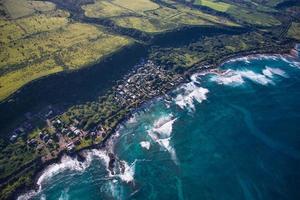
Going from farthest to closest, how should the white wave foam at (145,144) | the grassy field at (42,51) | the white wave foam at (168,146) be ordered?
the grassy field at (42,51) < the white wave foam at (145,144) < the white wave foam at (168,146)

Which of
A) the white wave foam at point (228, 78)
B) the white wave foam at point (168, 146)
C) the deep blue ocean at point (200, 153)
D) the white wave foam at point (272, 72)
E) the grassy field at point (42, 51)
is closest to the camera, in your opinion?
the deep blue ocean at point (200, 153)

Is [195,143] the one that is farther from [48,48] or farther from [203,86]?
[48,48]

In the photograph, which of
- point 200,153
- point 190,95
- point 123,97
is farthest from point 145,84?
point 200,153

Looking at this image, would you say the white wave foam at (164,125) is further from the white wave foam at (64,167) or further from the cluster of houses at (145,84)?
the white wave foam at (64,167)

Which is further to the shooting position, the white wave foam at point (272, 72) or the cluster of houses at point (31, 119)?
the white wave foam at point (272, 72)

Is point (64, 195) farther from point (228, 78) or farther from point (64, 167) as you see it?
point (228, 78)

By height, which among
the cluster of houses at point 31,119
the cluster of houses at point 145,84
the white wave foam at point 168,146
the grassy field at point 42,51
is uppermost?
the grassy field at point 42,51

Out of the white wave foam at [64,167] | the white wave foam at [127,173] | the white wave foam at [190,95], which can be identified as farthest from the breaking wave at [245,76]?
the white wave foam at [64,167]
